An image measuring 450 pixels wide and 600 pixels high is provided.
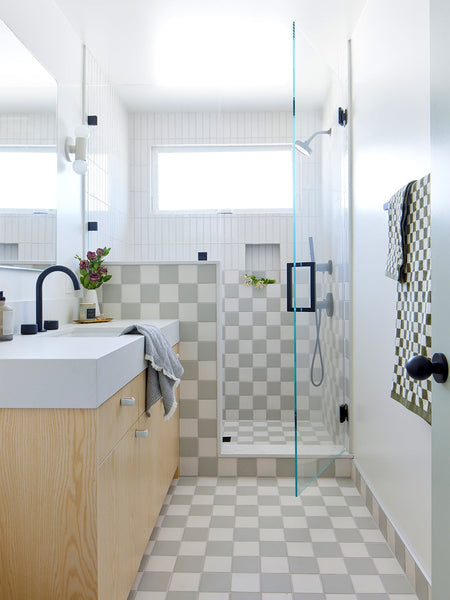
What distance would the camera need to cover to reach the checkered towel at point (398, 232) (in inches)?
68.1

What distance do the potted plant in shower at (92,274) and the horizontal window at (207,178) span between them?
57cm

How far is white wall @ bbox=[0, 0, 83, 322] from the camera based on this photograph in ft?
6.77

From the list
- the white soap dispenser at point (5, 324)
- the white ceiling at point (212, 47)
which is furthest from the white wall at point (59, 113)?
the white soap dispenser at point (5, 324)

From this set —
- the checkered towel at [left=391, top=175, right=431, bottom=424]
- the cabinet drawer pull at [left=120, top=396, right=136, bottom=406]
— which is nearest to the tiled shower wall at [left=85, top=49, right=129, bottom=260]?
the cabinet drawer pull at [left=120, top=396, right=136, bottom=406]

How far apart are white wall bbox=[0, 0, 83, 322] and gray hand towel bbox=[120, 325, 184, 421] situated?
0.62m

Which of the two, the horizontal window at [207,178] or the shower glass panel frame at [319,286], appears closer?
the shower glass panel frame at [319,286]

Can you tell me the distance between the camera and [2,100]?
1.88 m

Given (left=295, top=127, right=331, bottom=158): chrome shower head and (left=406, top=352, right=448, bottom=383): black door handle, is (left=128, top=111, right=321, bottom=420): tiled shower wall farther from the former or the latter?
(left=406, top=352, right=448, bottom=383): black door handle

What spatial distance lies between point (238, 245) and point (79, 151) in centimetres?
133

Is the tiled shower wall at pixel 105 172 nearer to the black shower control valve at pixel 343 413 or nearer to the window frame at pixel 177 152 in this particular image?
the window frame at pixel 177 152

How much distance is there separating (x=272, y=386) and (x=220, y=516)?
1.56m

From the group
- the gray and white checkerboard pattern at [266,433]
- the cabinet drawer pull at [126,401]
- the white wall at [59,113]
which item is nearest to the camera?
the cabinet drawer pull at [126,401]

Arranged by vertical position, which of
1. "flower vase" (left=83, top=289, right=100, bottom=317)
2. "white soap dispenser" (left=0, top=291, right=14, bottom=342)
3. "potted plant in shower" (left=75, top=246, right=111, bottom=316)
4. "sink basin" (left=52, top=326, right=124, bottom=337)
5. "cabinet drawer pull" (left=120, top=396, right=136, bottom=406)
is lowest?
"cabinet drawer pull" (left=120, top=396, right=136, bottom=406)

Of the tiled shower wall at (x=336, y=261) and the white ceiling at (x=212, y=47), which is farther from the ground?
the white ceiling at (x=212, y=47)
